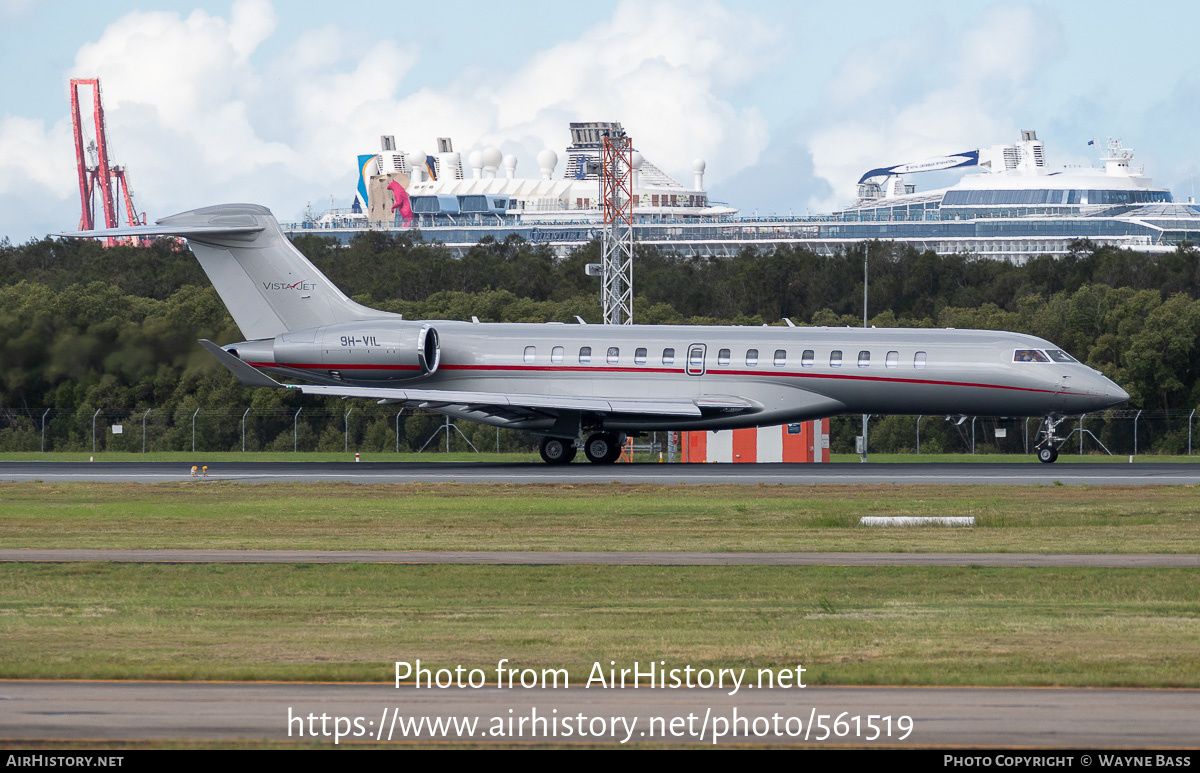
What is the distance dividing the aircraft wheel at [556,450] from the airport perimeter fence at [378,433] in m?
10.9

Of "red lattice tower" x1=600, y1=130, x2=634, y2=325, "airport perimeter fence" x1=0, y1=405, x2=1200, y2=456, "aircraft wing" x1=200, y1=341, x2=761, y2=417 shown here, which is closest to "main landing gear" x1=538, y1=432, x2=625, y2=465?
"aircraft wing" x1=200, y1=341, x2=761, y2=417

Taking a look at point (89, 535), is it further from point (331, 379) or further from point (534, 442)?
point (534, 442)

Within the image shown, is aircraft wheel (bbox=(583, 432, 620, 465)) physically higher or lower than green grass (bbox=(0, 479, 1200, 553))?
lower

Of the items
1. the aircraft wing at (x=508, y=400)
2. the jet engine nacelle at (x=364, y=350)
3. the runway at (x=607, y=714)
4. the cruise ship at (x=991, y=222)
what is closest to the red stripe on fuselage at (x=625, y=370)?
the jet engine nacelle at (x=364, y=350)

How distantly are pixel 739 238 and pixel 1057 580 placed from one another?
581 ft

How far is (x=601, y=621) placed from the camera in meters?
13.4

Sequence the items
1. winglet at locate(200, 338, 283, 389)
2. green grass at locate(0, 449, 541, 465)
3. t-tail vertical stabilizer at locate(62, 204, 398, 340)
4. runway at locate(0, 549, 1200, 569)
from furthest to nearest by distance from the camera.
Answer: green grass at locate(0, 449, 541, 465), t-tail vertical stabilizer at locate(62, 204, 398, 340), winglet at locate(200, 338, 283, 389), runway at locate(0, 549, 1200, 569)

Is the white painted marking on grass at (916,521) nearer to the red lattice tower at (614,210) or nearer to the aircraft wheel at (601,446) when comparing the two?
the aircraft wheel at (601,446)

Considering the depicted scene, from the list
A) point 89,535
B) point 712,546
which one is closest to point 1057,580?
point 712,546

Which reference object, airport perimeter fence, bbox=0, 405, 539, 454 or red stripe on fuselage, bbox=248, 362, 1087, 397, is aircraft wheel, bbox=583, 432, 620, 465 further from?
airport perimeter fence, bbox=0, 405, 539, 454

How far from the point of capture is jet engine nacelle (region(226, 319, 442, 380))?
123 ft

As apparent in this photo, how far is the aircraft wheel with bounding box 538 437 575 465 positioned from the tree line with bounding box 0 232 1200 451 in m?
11.9

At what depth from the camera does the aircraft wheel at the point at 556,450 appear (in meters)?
37.9

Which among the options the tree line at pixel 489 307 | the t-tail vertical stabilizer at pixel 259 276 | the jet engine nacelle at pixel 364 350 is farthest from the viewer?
the tree line at pixel 489 307
